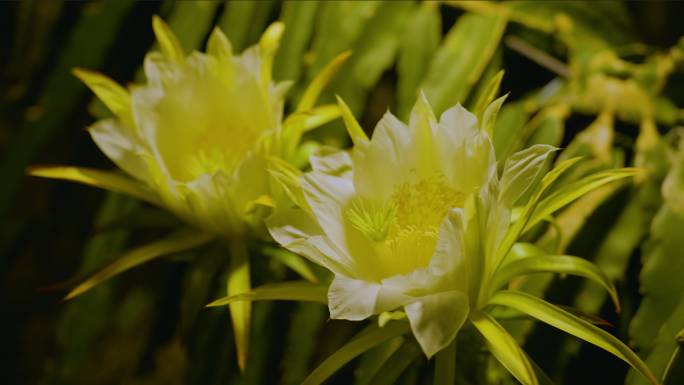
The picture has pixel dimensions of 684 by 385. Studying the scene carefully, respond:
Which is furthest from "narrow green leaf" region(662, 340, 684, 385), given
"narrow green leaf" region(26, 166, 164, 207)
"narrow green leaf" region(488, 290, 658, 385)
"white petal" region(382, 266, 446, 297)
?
"narrow green leaf" region(26, 166, 164, 207)

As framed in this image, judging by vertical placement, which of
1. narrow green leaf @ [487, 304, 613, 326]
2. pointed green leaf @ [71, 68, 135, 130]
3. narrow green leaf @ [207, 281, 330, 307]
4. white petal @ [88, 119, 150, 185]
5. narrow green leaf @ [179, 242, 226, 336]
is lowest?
narrow green leaf @ [179, 242, 226, 336]

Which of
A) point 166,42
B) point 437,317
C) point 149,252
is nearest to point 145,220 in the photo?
point 149,252

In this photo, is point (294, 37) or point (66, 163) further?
point (66, 163)

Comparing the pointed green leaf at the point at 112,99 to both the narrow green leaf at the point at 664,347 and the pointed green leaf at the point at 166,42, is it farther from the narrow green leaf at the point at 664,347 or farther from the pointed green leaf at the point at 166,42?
the narrow green leaf at the point at 664,347

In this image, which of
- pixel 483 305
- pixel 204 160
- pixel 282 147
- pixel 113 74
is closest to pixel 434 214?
pixel 483 305

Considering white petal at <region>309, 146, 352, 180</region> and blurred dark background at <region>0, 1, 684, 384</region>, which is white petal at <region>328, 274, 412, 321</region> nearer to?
white petal at <region>309, 146, 352, 180</region>

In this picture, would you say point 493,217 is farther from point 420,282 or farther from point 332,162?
point 332,162
